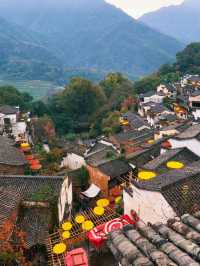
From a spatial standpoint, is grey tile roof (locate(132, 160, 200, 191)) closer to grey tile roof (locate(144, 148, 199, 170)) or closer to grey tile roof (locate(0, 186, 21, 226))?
grey tile roof (locate(144, 148, 199, 170))

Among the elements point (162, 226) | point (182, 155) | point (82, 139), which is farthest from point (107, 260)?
point (82, 139)

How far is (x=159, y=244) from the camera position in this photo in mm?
6426

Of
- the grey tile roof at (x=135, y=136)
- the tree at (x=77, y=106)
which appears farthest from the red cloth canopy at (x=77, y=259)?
the tree at (x=77, y=106)

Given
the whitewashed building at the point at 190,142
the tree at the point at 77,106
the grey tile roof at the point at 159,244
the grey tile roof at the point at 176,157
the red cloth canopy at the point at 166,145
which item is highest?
the grey tile roof at the point at 159,244

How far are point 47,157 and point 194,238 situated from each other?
26198 millimetres

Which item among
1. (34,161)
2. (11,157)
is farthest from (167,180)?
(34,161)

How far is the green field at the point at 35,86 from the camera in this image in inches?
4956

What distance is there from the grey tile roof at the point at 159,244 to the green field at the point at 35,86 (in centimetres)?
11438

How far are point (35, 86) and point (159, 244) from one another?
136558mm

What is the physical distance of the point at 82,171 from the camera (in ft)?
81.4

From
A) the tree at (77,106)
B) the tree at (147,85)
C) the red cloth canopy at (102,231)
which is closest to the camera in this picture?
the red cloth canopy at (102,231)

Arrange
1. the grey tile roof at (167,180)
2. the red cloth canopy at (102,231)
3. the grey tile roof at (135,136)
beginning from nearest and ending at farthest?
the grey tile roof at (167,180) → the red cloth canopy at (102,231) → the grey tile roof at (135,136)

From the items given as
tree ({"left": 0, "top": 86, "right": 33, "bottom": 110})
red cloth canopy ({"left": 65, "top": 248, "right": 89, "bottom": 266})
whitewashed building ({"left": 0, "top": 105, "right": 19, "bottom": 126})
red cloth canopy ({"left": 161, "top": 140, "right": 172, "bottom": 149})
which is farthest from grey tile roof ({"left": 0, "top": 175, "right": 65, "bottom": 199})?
tree ({"left": 0, "top": 86, "right": 33, "bottom": 110})

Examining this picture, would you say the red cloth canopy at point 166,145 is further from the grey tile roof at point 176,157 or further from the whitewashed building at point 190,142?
the grey tile roof at point 176,157
